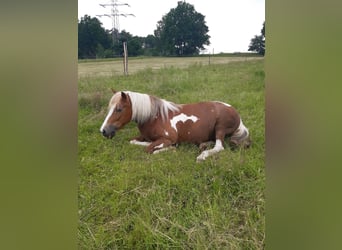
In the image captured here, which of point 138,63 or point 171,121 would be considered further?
point 171,121

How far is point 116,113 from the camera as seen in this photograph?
49.1 inches

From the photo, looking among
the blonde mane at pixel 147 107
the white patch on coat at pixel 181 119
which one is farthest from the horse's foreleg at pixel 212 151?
the blonde mane at pixel 147 107

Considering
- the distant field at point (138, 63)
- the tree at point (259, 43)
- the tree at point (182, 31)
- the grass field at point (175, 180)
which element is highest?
the tree at point (182, 31)

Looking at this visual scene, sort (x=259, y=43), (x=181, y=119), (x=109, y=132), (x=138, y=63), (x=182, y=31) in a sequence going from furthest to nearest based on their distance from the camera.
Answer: (x=181, y=119) < (x=109, y=132) < (x=138, y=63) < (x=182, y=31) < (x=259, y=43)

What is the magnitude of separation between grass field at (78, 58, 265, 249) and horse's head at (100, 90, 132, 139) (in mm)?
40

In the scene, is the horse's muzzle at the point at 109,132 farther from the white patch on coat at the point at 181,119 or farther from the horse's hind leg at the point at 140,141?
the white patch on coat at the point at 181,119

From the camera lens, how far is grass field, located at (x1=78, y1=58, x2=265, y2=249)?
0.94 m

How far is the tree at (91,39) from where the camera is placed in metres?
0.91

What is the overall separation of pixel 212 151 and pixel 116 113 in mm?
436

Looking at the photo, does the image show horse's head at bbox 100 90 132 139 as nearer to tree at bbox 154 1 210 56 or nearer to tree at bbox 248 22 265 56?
tree at bbox 154 1 210 56

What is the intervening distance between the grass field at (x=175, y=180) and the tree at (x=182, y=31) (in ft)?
0.24

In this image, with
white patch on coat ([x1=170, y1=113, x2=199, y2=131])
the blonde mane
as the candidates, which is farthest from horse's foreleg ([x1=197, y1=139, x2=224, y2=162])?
the blonde mane

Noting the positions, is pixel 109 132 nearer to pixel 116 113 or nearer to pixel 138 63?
pixel 116 113

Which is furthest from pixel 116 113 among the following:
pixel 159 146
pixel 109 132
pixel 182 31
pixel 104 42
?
pixel 182 31
